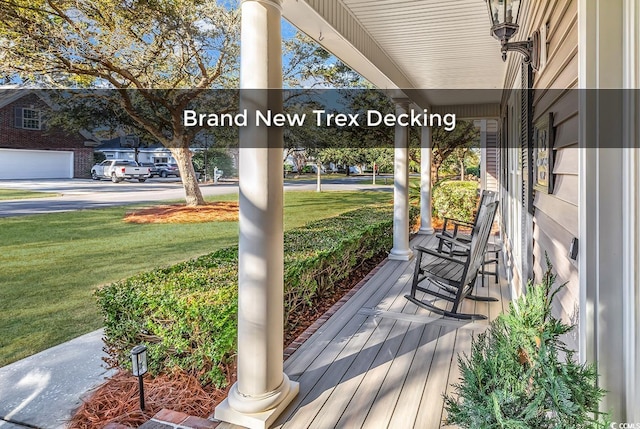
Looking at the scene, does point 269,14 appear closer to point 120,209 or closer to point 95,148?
point 120,209

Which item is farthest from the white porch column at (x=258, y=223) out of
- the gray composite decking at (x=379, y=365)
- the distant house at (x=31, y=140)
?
the distant house at (x=31, y=140)

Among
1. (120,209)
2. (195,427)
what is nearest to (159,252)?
(120,209)

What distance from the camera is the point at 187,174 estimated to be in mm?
12656

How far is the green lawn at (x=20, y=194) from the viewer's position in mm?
11456

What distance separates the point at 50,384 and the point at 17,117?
9.60 metres

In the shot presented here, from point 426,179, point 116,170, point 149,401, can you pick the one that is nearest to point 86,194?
point 116,170

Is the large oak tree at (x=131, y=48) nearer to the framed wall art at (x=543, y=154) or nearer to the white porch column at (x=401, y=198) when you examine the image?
the white porch column at (x=401, y=198)

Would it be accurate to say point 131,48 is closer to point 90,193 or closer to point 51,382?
point 90,193

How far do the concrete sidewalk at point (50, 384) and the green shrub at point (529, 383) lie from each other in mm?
2234

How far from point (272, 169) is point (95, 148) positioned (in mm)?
14594

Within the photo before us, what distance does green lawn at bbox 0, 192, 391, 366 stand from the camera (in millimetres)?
4864

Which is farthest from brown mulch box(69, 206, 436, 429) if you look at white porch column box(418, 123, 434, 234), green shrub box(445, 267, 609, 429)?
white porch column box(418, 123, 434, 234)

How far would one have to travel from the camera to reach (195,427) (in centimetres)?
180

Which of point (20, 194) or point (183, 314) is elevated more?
point (20, 194)
